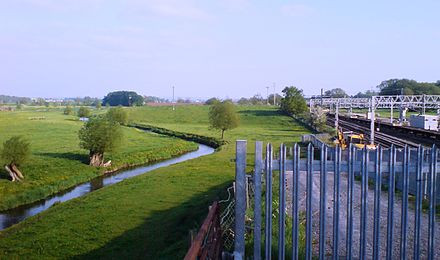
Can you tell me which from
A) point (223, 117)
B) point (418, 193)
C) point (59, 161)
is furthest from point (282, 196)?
point (223, 117)

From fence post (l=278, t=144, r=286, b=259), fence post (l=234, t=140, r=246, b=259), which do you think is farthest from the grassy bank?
fence post (l=278, t=144, r=286, b=259)

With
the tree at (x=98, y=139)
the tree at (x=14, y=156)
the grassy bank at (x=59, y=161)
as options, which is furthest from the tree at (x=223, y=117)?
the tree at (x=14, y=156)

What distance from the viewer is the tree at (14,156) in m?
35.8

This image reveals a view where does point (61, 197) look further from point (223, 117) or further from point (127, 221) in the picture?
point (223, 117)

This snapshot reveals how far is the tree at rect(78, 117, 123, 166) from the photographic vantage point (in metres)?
45.4

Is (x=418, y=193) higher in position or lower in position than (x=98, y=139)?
higher

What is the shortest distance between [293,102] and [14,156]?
79240 mm

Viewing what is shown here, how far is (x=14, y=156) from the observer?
3634 cm

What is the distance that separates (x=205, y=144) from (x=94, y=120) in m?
27.3

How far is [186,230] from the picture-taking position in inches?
764

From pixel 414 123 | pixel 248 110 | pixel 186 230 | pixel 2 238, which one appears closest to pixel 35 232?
pixel 2 238

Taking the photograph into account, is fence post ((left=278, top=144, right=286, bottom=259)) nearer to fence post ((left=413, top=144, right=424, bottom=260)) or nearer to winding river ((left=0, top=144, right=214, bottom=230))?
fence post ((left=413, top=144, right=424, bottom=260))

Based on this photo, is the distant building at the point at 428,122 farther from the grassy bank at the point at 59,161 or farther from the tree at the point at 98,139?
the tree at the point at 98,139

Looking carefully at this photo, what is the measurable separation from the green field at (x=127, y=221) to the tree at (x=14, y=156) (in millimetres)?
8625
